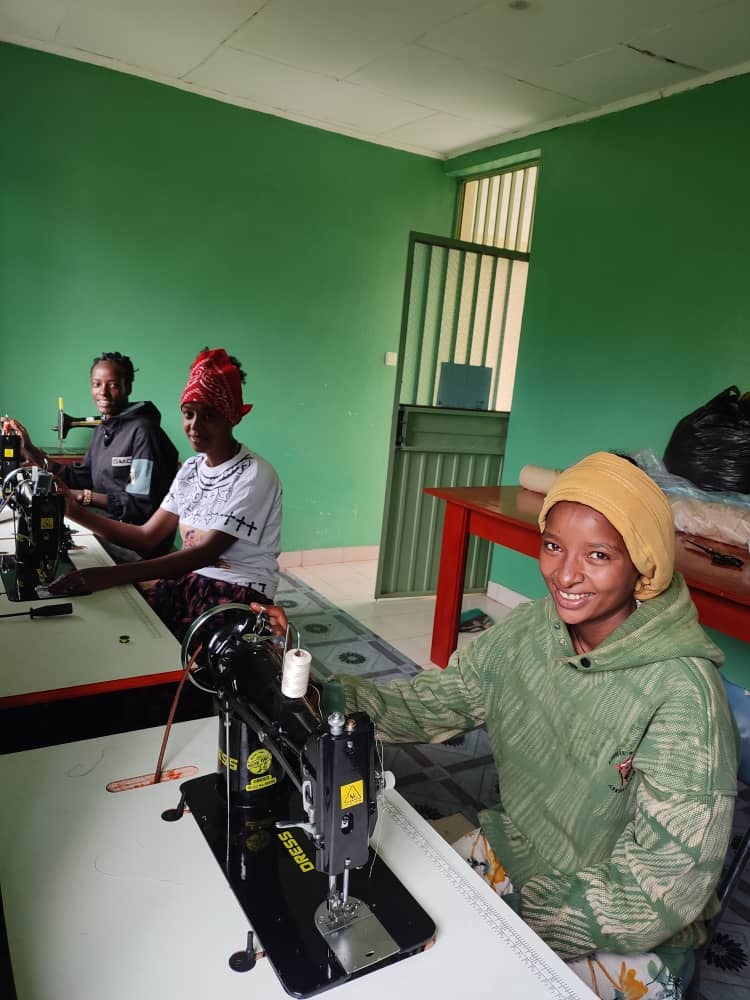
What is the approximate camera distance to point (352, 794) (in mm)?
868

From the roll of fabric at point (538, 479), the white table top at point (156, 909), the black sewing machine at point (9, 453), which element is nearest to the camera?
the white table top at point (156, 909)

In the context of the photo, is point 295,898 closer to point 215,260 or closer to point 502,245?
point 215,260

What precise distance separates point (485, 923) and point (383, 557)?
11.6ft

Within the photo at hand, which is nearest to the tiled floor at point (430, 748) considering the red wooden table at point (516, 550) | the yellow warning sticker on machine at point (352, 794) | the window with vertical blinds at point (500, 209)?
the red wooden table at point (516, 550)

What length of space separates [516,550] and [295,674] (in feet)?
7.57

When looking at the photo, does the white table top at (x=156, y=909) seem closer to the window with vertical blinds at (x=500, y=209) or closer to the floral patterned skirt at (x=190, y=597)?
the floral patterned skirt at (x=190, y=597)

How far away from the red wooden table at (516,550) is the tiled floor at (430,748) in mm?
313

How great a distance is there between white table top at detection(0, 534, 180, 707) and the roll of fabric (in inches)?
88.7

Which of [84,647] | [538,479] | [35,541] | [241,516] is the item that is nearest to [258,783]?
[84,647]

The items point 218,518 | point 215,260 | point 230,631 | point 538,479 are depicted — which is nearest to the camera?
point 230,631

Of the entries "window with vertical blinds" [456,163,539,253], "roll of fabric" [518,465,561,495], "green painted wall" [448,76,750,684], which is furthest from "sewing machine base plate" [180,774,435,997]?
"window with vertical blinds" [456,163,539,253]

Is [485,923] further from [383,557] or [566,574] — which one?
[383,557]

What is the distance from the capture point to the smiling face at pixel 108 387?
329 centimetres

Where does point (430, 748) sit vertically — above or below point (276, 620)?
below
